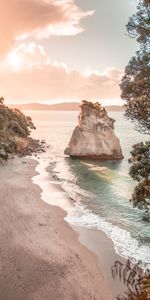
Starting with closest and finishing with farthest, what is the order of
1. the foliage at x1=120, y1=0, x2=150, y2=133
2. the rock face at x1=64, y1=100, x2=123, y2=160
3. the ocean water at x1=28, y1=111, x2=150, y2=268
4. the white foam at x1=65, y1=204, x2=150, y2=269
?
the foliage at x1=120, y1=0, x2=150, y2=133 → the white foam at x1=65, y1=204, x2=150, y2=269 → the ocean water at x1=28, y1=111, x2=150, y2=268 → the rock face at x1=64, y1=100, x2=123, y2=160

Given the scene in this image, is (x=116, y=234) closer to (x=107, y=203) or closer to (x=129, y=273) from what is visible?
(x=129, y=273)

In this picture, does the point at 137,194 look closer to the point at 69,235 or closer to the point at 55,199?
the point at 69,235

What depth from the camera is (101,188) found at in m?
42.3

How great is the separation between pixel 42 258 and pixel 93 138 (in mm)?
49935

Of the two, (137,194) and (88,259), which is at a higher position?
(137,194)

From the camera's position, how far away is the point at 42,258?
20406mm

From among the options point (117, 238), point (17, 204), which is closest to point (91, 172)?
point (17, 204)

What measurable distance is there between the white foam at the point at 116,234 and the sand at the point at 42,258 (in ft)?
5.08

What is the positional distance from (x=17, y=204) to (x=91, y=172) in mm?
23540

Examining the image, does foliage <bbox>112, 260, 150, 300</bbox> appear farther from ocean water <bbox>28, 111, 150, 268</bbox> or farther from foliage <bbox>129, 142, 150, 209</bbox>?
foliage <bbox>129, 142, 150, 209</bbox>

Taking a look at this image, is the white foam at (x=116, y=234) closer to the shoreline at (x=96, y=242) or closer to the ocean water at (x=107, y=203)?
the ocean water at (x=107, y=203)

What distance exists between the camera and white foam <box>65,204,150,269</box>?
74.0ft

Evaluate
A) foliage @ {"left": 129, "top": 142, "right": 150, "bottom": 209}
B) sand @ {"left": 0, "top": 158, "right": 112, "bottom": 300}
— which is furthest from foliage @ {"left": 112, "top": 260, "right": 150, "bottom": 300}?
foliage @ {"left": 129, "top": 142, "right": 150, "bottom": 209}

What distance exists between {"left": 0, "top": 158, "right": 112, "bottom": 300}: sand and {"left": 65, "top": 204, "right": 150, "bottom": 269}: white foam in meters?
1.55
